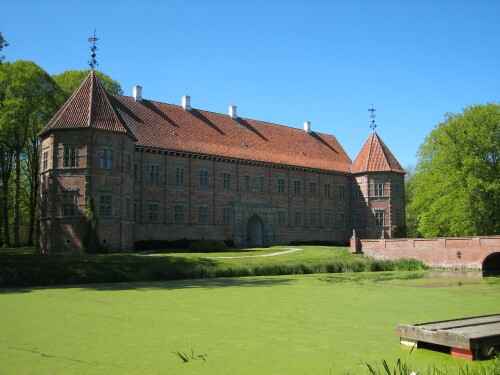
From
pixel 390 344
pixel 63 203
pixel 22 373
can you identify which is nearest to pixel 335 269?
pixel 63 203

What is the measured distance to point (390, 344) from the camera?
6.83 m

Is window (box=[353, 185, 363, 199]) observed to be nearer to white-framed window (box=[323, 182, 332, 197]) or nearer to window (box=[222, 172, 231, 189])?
white-framed window (box=[323, 182, 332, 197])

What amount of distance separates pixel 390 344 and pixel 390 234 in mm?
35193

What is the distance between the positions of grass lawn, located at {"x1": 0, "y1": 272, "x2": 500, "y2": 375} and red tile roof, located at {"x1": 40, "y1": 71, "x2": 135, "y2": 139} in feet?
48.9

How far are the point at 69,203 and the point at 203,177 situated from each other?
988 centimetres

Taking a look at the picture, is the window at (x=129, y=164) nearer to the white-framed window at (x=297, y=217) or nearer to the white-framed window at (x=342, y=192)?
the white-framed window at (x=297, y=217)

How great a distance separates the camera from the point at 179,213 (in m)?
32.9

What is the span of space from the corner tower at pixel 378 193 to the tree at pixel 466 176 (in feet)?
15.4

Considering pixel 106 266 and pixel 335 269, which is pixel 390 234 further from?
pixel 106 266

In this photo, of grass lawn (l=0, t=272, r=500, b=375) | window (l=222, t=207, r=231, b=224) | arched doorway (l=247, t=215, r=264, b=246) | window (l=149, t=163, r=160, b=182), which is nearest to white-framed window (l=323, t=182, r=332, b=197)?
arched doorway (l=247, t=215, r=264, b=246)

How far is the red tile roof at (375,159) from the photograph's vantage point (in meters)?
41.3

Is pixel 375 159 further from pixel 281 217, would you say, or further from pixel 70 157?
pixel 70 157

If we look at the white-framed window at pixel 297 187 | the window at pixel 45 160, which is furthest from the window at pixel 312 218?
the window at pixel 45 160

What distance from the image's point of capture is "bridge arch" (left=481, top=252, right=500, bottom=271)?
26.5 m
